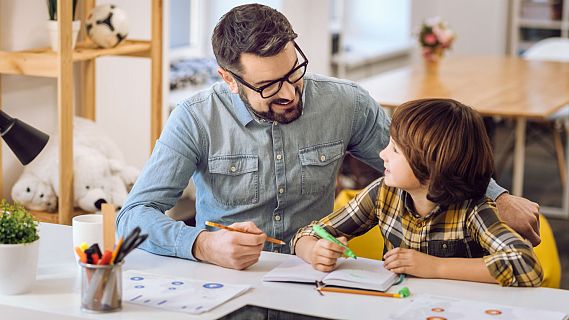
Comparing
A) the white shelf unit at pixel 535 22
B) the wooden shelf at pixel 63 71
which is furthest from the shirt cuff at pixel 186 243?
the white shelf unit at pixel 535 22

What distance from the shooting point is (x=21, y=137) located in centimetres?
196

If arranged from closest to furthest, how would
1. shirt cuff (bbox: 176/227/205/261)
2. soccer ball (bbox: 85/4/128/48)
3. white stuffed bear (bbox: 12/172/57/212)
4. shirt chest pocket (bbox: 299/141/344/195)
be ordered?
shirt cuff (bbox: 176/227/205/261) < shirt chest pocket (bbox: 299/141/344/195) < white stuffed bear (bbox: 12/172/57/212) < soccer ball (bbox: 85/4/128/48)

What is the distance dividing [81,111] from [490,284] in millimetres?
2159

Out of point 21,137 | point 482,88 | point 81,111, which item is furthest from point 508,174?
point 21,137

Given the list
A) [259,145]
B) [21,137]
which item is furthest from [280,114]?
[21,137]

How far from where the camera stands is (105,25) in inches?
130

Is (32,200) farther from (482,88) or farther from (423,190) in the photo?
(482,88)

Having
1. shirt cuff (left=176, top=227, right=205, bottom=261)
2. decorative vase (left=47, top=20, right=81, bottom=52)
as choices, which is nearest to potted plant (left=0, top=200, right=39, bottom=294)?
shirt cuff (left=176, top=227, right=205, bottom=261)

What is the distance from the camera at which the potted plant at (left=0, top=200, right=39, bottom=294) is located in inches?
67.9

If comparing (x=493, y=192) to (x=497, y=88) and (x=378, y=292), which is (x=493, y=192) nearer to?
Answer: (x=378, y=292)

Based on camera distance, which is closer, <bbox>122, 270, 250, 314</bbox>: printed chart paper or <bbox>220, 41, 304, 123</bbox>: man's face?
<bbox>122, 270, 250, 314</bbox>: printed chart paper

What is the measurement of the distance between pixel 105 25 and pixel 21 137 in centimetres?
142

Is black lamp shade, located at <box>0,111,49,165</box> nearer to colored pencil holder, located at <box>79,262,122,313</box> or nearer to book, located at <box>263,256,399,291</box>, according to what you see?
colored pencil holder, located at <box>79,262,122,313</box>

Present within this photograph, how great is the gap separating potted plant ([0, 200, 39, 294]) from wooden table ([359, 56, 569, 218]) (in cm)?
258
